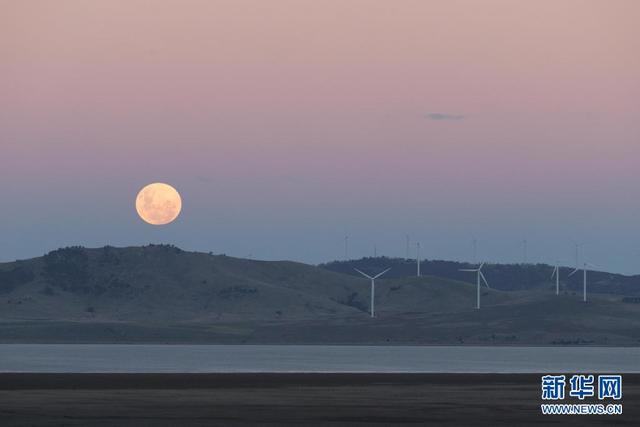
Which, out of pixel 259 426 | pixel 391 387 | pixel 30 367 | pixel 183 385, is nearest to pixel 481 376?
pixel 391 387

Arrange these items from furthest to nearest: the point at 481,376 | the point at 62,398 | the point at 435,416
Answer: the point at 481,376 < the point at 62,398 < the point at 435,416

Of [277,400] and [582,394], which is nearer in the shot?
[277,400]

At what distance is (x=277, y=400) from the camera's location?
6900 centimetres

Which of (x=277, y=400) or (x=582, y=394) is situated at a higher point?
(x=582, y=394)

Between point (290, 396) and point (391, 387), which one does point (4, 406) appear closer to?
point (290, 396)

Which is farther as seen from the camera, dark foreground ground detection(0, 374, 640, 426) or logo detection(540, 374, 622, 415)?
logo detection(540, 374, 622, 415)

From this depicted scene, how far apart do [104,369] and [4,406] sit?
43347 mm

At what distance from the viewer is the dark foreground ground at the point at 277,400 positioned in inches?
2298

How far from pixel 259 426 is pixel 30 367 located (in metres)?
58.9

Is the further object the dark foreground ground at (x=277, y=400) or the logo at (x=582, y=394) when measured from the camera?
the logo at (x=582, y=394)

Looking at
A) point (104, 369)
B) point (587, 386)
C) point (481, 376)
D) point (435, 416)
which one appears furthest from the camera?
point (104, 369)

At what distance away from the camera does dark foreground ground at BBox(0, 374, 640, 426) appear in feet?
192

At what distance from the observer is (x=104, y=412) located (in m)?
61.2

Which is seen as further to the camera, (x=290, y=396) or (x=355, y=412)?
(x=290, y=396)
